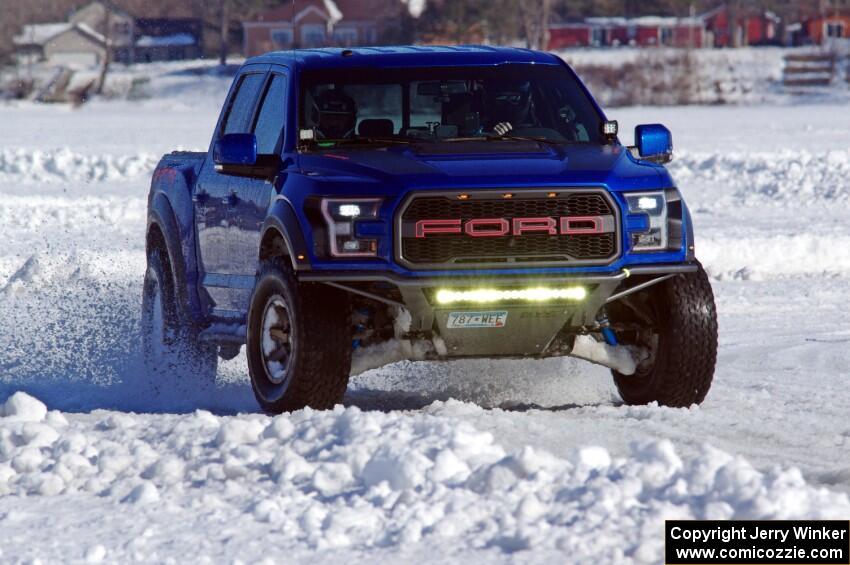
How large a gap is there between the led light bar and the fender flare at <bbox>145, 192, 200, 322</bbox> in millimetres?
2419

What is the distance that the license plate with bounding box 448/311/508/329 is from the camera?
23.9ft

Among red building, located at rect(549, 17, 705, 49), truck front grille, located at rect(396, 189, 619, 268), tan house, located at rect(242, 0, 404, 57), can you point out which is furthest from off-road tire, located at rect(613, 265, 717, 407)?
red building, located at rect(549, 17, 705, 49)

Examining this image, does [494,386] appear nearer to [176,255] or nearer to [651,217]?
[651,217]

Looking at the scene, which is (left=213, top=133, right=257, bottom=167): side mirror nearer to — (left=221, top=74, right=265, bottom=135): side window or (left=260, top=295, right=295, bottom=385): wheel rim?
(left=260, top=295, right=295, bottom=385): wheel rim

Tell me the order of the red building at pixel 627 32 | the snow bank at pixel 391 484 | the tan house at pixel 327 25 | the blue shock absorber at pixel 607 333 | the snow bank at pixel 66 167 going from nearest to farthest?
the snow bank at pixel 391 484, the blue shock absorber at pixel 607 333, the snow bank at pixel 66 167, the tan house at pixel 327 25, the red building at pixel 627 32

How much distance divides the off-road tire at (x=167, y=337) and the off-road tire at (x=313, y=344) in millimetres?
1875

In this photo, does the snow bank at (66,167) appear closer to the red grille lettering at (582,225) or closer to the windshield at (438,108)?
the windshield at (438,108)

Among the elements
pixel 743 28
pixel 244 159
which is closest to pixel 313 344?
pixel 244 159

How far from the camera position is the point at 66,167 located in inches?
1037

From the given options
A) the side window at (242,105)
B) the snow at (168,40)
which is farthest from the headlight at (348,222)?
the snow at (168,40)

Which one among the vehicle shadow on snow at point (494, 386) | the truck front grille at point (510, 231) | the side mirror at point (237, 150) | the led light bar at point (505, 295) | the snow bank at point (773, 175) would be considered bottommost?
the snow bank at point (773, 175)

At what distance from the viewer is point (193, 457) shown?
6.36 m

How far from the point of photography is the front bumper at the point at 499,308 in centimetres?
721

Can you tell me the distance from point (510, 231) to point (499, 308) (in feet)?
1.05
